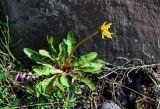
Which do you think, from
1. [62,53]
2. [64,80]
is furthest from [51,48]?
[64,80]

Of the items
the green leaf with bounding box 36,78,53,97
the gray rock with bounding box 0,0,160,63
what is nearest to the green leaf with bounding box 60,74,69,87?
the green leaf with bounding box 36,78,53,97

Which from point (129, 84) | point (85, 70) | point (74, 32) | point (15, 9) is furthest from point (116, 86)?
point (15, 9)

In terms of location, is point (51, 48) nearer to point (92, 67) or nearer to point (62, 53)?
point (62, 53)

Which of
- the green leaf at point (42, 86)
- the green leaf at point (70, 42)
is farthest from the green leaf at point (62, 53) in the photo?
the green leaf at point (42, 86)

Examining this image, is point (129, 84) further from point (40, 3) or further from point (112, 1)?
point (40, 3)

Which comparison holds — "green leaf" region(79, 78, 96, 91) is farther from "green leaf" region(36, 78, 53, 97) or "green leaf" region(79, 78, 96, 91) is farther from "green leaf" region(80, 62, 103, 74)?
"green leaf" region(36, 78, 53, 97)
